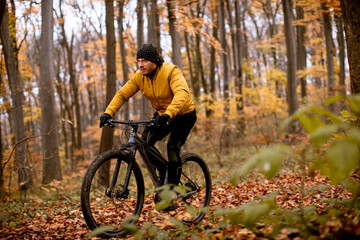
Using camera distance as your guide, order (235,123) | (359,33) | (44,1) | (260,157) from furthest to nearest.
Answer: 1. (235,123)
2. (44,1)
3. (359,33)
4. (260,157)

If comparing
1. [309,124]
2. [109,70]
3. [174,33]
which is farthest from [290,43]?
[309,124]

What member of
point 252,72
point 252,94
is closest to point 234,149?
point 252,94

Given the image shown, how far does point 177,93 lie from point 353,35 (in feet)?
7.71

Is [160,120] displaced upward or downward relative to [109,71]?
downward

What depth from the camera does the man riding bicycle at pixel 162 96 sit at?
3660 millimetres

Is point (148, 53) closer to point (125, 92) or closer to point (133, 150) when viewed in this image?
point (125, 92)

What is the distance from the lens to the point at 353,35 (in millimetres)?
3594

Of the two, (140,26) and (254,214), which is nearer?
(254,214)

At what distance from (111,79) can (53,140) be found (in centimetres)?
361

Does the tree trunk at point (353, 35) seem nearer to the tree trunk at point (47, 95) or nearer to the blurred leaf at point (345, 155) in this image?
the blurred leaf at point (345, 155)

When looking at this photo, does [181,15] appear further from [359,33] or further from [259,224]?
[259,224]

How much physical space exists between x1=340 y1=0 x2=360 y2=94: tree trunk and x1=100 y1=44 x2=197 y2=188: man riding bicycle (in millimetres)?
2164

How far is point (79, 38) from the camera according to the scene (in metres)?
28.0

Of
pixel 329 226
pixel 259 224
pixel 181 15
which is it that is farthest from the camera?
pixel 181 15
